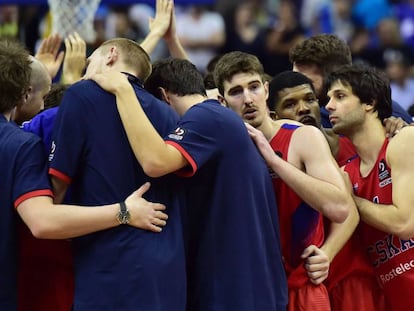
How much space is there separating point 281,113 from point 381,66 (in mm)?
9148

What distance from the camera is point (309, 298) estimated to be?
20.2ft

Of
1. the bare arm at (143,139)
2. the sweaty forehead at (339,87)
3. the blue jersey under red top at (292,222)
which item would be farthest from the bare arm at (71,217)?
the sweaty forehead at (339,87)

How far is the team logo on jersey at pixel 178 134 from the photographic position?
18.2 feet

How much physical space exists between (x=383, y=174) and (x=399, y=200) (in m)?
0.29

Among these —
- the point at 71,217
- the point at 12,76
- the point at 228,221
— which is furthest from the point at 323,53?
the point at 71,217

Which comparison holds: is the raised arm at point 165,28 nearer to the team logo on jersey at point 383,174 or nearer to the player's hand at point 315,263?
the team logo on jersey at point 383,174

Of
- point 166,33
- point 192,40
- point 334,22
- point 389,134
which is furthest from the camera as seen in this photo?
point 334,22

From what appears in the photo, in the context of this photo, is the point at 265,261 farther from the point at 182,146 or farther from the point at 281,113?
the point at 281,113

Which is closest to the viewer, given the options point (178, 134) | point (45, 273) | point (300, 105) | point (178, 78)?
point (178, 134)

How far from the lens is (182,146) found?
5512mm

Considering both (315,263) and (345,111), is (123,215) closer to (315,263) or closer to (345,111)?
(315,263)

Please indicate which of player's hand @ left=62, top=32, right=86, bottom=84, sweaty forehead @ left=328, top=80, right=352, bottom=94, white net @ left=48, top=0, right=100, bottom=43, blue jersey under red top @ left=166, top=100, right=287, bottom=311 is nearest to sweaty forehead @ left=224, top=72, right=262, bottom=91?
sweaty forehead @ left=328, top=80, right=352, bottom=94

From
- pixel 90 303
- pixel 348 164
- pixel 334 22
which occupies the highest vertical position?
pixel 334 22

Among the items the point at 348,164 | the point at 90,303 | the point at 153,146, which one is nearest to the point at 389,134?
the point at 348,164
